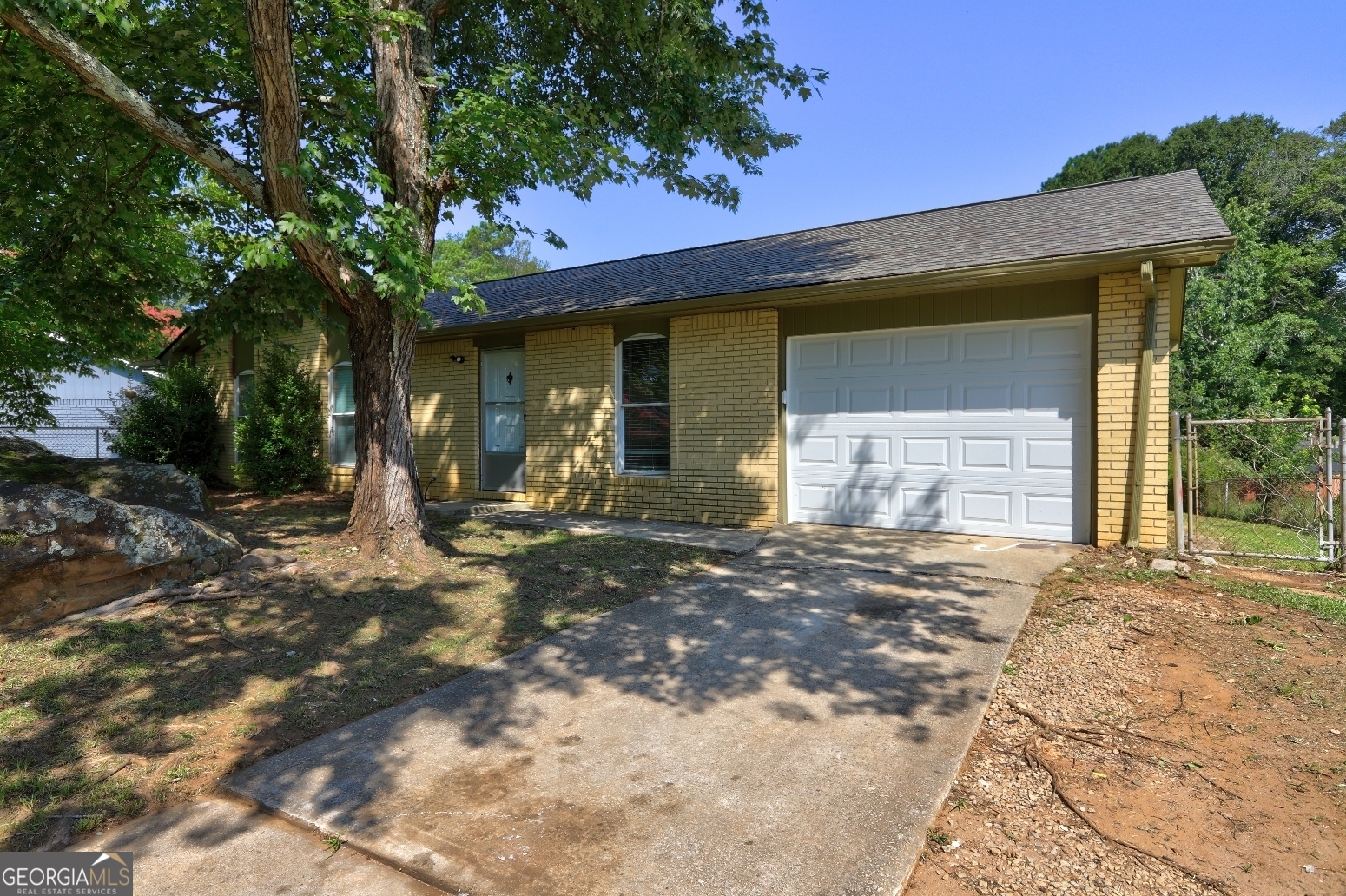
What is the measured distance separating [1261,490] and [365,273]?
514 inches

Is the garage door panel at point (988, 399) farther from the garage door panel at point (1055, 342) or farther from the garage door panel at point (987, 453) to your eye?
the garage door panel at point (1055, 342)

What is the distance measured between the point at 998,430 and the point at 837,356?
205 centimetres

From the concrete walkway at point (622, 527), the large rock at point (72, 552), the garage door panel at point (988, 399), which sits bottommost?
the concrete walkway at point (622, 527)

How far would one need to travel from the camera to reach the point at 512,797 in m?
2.83

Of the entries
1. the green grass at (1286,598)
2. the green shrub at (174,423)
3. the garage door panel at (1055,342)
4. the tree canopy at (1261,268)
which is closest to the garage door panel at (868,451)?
the garage door panel at (1055,342)

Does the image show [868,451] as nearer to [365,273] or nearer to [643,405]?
[643,405]

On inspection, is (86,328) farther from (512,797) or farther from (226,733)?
(512,797)

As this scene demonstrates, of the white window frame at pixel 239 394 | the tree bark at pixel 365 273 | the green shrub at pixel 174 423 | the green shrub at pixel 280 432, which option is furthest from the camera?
the white window frame at pixel 239 394

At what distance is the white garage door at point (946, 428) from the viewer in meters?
7.41

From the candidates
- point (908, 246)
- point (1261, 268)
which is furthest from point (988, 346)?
point (1261, 268)

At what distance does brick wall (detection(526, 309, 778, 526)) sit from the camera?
9.07 metres

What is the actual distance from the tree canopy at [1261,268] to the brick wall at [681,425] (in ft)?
38.9

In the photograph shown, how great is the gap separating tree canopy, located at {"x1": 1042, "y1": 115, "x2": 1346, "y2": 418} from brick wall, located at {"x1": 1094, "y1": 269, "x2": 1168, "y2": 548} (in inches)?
405

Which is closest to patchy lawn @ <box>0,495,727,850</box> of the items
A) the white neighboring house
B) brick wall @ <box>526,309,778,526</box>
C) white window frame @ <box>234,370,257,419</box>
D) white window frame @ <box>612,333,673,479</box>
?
brick wall @ <box>526,309,778,526</box>
